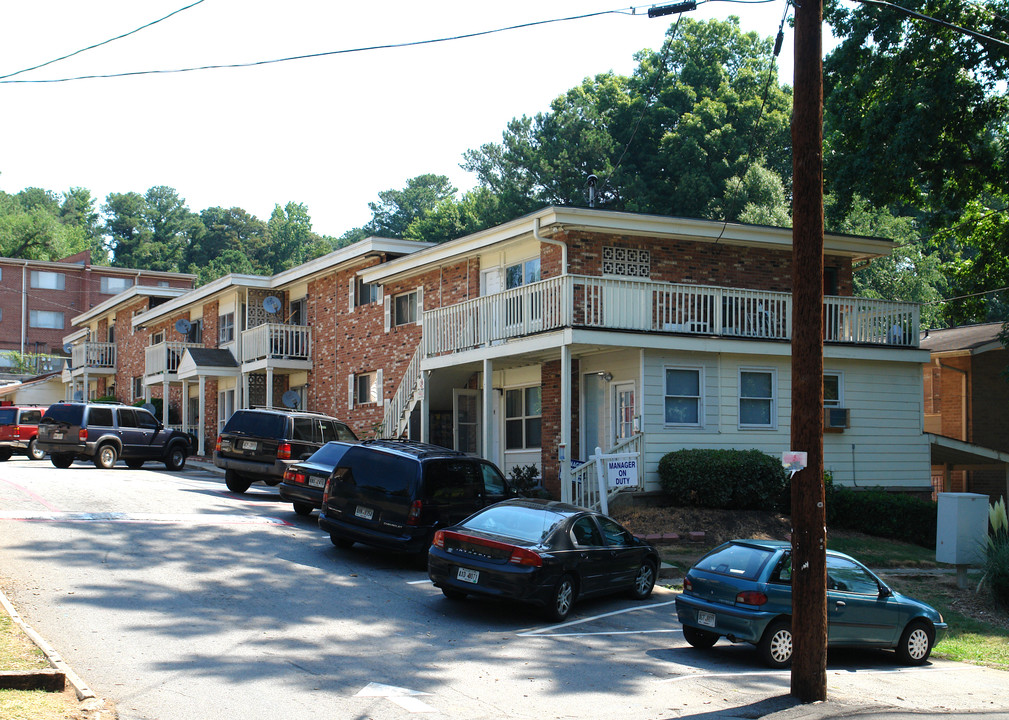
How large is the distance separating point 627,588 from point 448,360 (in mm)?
10795

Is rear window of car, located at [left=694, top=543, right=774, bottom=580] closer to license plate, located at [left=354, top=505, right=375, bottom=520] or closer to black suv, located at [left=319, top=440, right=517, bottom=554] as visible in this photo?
black suv, located at [left=319, top=440, right=517, bottom=554]

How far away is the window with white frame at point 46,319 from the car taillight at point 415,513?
65.2 m

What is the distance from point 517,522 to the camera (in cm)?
1276

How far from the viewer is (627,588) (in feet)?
45.8

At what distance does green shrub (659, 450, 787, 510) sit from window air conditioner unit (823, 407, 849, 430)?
2.81 meters

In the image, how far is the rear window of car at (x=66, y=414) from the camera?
87.6 feet

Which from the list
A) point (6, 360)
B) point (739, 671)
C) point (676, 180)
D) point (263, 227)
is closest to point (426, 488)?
point (739, 671)

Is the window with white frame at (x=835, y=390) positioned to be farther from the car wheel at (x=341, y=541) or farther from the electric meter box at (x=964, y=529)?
the car wheel at (x=341, y=541)

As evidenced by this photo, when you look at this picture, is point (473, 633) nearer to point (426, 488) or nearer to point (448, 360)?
point (426, 488)

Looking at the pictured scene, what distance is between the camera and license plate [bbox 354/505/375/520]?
48.1ft

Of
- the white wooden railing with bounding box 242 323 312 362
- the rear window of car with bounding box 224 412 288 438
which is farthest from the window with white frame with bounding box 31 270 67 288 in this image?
the rear window of car with bounding box 224 412 288 438

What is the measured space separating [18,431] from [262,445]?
1346cm

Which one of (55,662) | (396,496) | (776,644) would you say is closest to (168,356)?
(396,496)

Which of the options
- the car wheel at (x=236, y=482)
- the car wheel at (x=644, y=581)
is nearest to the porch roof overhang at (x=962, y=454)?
the car wheel at (x=644, y=581)
